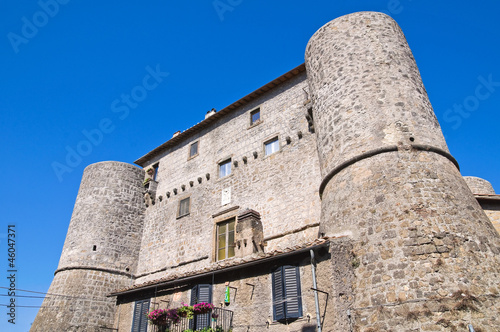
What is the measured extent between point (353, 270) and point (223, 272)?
449 cm

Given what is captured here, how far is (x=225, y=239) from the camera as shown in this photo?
52.0ft

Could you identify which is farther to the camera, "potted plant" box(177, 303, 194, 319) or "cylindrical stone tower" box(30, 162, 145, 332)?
"cylindrical stone tower" box(30, 162, 145, 332)

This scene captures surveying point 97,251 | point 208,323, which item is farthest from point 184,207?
point 208,323

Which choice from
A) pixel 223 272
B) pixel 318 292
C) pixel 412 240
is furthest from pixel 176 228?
pixel 412 240

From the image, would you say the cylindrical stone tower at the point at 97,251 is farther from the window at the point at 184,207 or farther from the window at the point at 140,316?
the window at the point at 140,316

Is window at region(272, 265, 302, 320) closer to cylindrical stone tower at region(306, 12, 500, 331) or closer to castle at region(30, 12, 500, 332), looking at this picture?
castle at region(30, 12, 500, 332)

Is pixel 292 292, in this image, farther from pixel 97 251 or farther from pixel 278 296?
pixel 97 251

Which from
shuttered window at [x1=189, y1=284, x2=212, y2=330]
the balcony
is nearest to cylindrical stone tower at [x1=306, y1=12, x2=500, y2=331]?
the balcony

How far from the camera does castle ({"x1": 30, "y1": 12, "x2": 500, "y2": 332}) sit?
317 inches

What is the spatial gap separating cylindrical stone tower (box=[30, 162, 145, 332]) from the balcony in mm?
6334

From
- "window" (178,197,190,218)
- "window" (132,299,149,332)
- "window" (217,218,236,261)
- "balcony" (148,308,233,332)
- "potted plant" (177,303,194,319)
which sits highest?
"window" (178,197,190,218)

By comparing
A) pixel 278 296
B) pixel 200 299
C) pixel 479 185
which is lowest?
pixel 278 296

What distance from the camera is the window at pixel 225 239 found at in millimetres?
15398

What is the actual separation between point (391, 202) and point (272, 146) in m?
7.80
